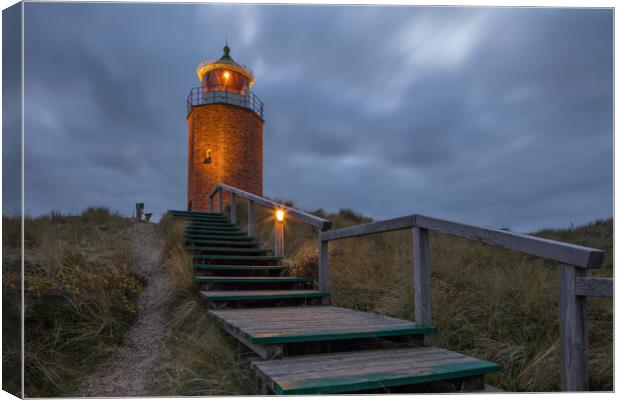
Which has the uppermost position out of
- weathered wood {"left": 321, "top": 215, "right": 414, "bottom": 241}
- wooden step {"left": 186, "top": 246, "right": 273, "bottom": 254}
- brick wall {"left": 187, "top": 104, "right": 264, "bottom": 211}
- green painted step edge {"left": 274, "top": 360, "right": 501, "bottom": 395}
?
brick wall {"left": 187, "top": 104, "right": 264, "bottom": 211}

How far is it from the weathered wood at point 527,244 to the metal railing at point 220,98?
16.8 metres

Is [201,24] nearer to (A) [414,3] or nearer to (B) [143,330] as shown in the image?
(A) [414,3]

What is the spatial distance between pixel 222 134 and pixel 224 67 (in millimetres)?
3652

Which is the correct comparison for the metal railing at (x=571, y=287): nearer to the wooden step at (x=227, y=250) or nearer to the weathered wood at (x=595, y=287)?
the weathered wood at (x=595, y=287)

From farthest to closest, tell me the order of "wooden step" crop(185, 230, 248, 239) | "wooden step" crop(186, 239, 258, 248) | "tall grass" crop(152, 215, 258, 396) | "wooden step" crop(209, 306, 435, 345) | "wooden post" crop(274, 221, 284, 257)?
"wooden step" crop(185, 230, 248, 239) → "wooden step" crop(186, 239, 258, 248) → "wooden post" crop(274, 221, 284, 257) → "wooden step" crop(209, 306, 435, 345) → "tall grass" crop(152, 215, 258, 396)

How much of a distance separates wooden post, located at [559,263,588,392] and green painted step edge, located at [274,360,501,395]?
420 mm

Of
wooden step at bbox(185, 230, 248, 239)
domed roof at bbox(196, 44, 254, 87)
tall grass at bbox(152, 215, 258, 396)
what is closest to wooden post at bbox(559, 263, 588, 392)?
tall grass at bbox(152, 215, 258, 396)

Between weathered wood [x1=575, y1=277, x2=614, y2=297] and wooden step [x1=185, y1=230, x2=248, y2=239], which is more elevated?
wooden step [x1=185, y1=230, x2=248, y2=239]

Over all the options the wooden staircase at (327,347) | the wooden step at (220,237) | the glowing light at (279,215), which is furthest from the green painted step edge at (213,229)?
the wooden staircase at (327,347)

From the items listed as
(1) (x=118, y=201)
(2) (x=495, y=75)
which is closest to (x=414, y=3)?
(2) (x=495, y=75)

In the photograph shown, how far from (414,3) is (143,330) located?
428 cm

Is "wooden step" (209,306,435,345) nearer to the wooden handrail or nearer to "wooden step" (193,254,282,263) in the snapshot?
the wooden handrail

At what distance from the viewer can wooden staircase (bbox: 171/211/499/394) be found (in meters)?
2.48

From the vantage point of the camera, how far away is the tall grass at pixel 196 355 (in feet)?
9.70
